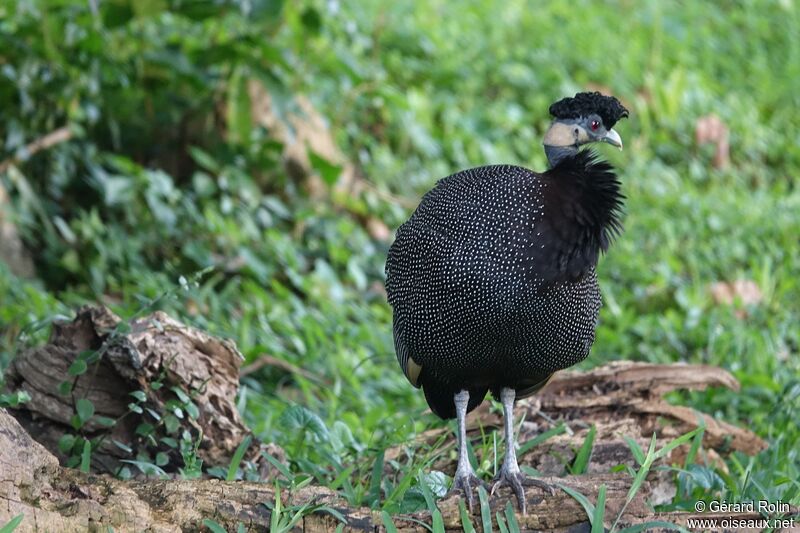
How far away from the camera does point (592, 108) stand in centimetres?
366

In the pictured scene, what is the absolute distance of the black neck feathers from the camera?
3.49 meters

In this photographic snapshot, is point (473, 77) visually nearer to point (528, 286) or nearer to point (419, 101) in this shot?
point (419, 101)

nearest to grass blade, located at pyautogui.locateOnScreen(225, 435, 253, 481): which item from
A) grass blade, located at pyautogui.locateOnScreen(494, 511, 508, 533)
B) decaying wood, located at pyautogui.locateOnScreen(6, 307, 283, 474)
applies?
decaying wood, located at pyautogui.locateOnScreen(6, 307, 283, 474)

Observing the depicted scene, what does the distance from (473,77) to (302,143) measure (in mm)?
2476

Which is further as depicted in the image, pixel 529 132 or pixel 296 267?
pixel 529 132

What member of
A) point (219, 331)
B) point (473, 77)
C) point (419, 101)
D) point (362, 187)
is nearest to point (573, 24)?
point (473, 77)

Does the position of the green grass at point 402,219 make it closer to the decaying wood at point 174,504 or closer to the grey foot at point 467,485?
the grey foot at point 467,485

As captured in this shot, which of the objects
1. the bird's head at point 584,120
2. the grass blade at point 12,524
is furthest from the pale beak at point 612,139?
the grass blade at point 12,524

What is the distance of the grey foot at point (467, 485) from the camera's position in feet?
11.2

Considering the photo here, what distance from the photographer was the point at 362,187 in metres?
7.41

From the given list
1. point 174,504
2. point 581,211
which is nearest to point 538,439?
point 581,211

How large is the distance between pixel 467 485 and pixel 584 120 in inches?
48.8

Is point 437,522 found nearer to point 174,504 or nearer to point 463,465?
point 463,465

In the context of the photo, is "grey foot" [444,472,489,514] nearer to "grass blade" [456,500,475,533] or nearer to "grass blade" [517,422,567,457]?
"grass blade" [456,500,475,533]
